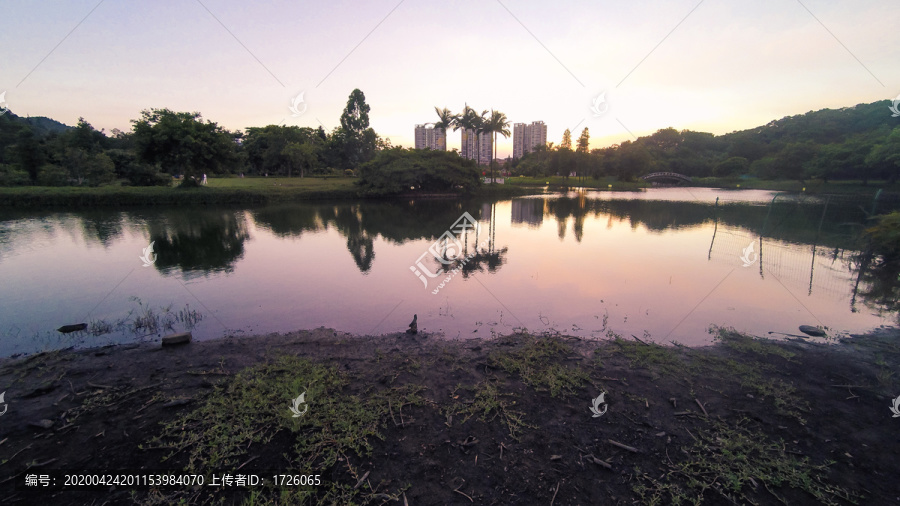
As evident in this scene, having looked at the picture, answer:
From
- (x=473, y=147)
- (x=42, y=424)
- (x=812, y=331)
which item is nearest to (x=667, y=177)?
(x=473, y=147)

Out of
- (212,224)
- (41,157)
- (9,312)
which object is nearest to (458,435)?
(9,312)

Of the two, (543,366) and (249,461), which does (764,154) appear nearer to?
(543,366)

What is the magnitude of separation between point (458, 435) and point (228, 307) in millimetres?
7310

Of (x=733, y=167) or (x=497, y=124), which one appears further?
(x=733, y=167)

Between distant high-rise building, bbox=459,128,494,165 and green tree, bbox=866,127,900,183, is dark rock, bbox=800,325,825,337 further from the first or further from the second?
green tree, bbox=866,127,900,183

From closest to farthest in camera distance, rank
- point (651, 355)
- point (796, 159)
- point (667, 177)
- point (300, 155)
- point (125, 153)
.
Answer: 1. point (651, 355)
2. point (125, 153)
3. point (300, 155)
4. point (796, 159)
5. point (667, 177)

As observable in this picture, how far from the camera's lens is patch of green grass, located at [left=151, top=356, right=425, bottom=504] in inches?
139

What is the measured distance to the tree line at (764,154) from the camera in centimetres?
4286

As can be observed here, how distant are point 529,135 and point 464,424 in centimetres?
13464

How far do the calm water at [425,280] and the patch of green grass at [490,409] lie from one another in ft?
8.09

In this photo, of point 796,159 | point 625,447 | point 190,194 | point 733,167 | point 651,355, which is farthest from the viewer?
point 733,167

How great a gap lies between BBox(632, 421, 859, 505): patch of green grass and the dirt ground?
0.02 meters

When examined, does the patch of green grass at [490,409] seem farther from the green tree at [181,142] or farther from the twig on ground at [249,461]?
the green tree at [181,142]

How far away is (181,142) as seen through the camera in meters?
31.0
